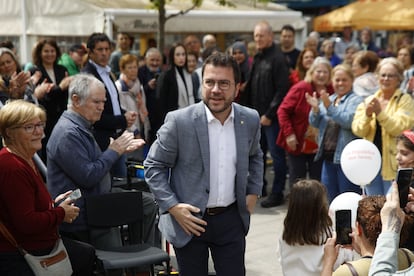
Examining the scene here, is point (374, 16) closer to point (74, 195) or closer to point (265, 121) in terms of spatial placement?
point (265, 121)

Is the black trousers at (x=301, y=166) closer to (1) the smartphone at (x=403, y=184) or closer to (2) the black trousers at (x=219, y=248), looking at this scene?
(2) the black trousers at (x=219, y=248)

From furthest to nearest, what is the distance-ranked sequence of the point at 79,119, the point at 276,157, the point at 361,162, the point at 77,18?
the point at 77,18 < the point at 276,157 < the point at 361,162 < the point at 79,119

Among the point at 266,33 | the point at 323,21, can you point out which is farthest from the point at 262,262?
the point at 323,21

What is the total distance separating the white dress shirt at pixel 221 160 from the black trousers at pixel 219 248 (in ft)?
0.33

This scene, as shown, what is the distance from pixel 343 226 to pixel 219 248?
1.05 meters

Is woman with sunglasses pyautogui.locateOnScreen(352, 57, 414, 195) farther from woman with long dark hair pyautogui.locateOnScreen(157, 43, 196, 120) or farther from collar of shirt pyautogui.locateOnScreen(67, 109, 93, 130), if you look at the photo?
woman with long dark hair pyautogui.locateOnScreen(157, 43, 196, 120)

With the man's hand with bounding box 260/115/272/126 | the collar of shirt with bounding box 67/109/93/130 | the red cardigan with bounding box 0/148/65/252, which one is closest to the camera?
the red cardigan with bounding box 0/148/65/252

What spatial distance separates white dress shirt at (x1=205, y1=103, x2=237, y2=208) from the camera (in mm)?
3844

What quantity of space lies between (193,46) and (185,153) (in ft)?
22.3

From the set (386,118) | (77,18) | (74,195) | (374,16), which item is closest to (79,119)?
(74,195)

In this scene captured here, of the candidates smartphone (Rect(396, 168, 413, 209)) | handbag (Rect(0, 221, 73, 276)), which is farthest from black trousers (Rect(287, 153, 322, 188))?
smartphone (Rect(396, 168, 413, 209))

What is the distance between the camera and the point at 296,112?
7707mm

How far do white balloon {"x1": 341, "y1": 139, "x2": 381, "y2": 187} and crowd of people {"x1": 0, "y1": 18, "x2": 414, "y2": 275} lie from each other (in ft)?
2.16

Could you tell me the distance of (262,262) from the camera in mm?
6156
